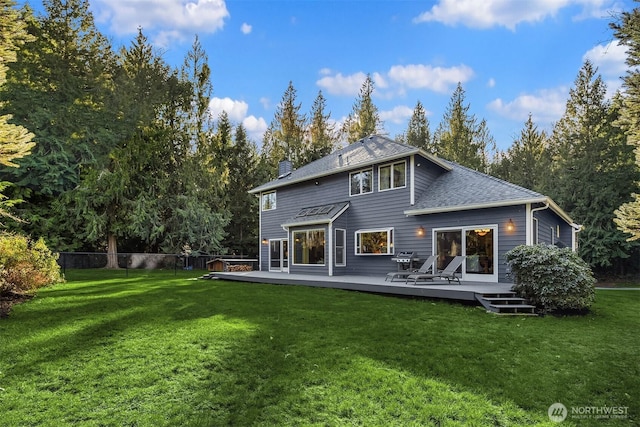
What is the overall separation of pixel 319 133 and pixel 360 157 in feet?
48.2

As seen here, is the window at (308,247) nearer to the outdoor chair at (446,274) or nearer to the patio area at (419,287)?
the patio area at (419,287)

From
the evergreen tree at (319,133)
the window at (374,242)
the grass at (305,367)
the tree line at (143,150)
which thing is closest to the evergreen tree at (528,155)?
the tree line at (143,150)

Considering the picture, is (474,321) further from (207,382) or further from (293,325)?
(207,382)

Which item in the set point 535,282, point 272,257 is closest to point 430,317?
point 535,282

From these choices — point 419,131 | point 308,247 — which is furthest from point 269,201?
point 419,131

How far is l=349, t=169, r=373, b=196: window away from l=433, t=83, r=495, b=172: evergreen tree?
15.2m

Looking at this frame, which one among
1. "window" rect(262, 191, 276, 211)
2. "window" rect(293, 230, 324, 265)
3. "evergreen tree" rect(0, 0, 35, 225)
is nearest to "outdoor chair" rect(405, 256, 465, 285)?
"window" rect(293, 230, 324, 265)

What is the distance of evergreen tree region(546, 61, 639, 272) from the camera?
19688mm

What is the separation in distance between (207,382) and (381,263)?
32.9 ft

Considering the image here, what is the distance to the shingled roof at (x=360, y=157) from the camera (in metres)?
13.3

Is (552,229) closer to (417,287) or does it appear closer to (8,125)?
(417,287)

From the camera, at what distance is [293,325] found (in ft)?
21.1

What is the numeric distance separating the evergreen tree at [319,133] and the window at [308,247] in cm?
1441

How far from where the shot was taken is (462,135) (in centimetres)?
2739
